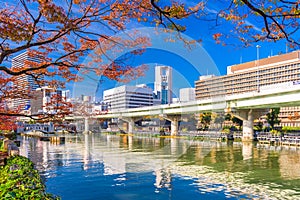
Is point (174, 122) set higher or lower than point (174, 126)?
higher

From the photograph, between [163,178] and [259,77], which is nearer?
[163,178]

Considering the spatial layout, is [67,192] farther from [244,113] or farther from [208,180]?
[244,113]

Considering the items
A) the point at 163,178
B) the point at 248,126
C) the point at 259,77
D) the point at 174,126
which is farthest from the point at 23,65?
the point at 259,77

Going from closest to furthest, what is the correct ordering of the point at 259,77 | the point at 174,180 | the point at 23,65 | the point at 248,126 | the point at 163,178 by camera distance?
the point at 23,65, the point at 174,180, the point at 163,178, the point at 248,126, the point at 259,77

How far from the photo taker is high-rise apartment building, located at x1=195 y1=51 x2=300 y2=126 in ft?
275

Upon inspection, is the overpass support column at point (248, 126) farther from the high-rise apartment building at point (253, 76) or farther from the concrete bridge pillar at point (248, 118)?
the high-rise apartment building at point (253, 76)

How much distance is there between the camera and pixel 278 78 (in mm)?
87375

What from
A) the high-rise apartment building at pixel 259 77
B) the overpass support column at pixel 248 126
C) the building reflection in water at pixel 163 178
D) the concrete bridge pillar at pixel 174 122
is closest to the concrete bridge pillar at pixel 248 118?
the overpass support column at pixel 248 126

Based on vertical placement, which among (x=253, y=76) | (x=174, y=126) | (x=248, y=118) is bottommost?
(x=174, y=126)

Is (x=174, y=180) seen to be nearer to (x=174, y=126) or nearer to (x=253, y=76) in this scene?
(x=174, y=126)

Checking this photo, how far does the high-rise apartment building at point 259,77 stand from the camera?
275 ft

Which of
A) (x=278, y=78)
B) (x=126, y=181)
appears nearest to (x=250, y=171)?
(x=126, y=181)

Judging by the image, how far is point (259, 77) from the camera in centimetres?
9269

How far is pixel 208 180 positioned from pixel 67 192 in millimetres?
6745
